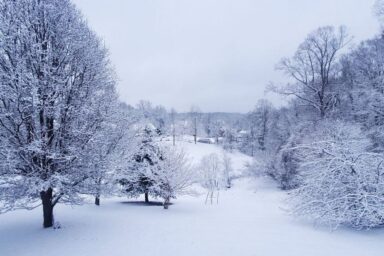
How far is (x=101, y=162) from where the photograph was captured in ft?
31.0

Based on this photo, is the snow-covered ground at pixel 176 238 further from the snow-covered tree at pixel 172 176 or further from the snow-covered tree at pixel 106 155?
the snow-covered tree at pixel 172 176

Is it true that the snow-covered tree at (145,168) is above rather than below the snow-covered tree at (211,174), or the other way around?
above

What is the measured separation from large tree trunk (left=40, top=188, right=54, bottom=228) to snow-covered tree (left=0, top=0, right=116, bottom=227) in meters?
0.03

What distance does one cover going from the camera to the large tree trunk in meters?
9.38

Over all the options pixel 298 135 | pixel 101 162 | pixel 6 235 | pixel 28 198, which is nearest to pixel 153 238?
pixel 101 162

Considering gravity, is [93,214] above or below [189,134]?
below

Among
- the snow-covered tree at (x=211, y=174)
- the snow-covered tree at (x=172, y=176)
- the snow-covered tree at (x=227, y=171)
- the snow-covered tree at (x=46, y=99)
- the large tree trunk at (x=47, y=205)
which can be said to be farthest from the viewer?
the snow-covered tree at (x=227, y=171)

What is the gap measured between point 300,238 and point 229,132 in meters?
56.2

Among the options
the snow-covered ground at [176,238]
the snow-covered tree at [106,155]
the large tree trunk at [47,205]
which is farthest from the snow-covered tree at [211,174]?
the large tree trunk at [47,205]

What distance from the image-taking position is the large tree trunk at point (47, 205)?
9383mm

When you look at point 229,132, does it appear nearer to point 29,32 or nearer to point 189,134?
point 189,134

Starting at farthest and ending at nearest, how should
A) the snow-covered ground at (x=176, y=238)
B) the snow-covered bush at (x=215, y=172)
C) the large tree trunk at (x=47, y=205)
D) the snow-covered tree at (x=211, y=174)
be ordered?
the snow-covered bush at (x=215, y=172), the snow-covered tree at (x=211, y=174), the large tree trunk at (x=47, y=205), the snow-covered ground at (x=176, y=238)

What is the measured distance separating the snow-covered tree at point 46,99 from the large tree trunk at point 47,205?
34 millimetres

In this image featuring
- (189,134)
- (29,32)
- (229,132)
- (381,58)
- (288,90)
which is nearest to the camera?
(29,32)
